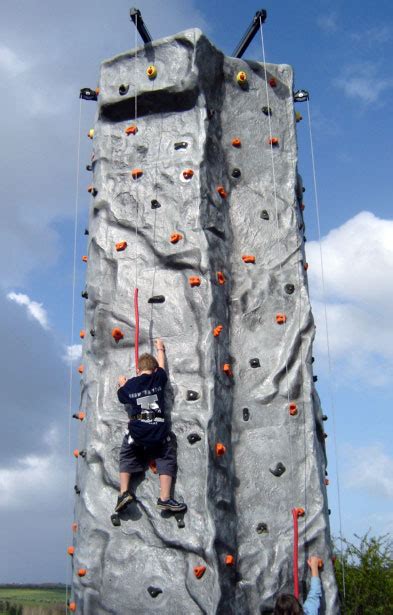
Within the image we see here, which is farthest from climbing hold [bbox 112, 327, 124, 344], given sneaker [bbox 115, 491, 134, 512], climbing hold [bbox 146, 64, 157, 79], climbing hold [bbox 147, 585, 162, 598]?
climbing hold [bbox 146, 64, 157, 79]

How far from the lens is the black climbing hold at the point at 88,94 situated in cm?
895

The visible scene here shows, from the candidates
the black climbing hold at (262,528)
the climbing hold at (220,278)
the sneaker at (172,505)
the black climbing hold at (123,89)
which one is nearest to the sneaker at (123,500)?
the sneaker at (172,505)

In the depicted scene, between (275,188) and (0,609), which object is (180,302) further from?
(0,609)

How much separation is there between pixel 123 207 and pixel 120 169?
0.49m

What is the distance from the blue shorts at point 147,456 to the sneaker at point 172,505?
242 millimetres

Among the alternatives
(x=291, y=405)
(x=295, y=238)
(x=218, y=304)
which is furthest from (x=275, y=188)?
(x=291, y=405)

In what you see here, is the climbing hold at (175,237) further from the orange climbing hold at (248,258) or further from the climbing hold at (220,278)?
the orange climbing hold at (248,258)

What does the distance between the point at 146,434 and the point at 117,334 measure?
118 cm

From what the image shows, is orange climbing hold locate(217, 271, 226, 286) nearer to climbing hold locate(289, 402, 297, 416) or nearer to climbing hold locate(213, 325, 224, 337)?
climbing hold locate(213, 325, 224, 337)

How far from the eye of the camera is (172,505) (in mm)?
6742

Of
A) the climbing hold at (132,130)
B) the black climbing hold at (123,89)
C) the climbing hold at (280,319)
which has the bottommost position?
the climbing hold at (280,319)

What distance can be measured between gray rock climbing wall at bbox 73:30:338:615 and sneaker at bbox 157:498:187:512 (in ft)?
0.34

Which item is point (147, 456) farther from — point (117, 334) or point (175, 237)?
point (175, 237)

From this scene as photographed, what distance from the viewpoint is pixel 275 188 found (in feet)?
27.8
